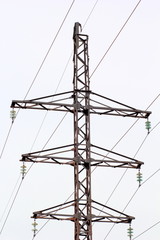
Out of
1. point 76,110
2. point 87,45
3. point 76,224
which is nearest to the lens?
point 76,224

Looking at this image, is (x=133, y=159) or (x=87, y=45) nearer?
(x=133, y=159)

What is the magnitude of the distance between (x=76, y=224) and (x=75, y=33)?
7.79 metres

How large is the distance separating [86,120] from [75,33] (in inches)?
155

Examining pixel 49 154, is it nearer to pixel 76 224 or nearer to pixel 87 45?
pixel 76 224

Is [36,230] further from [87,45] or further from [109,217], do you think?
[87,45]

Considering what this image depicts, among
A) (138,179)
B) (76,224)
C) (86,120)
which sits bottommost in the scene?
(76,224)

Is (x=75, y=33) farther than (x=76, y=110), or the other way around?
(x=75, y=33)

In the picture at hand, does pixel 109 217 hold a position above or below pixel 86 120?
below

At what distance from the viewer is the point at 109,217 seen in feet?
73.5

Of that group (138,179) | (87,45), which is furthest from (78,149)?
(87,45)

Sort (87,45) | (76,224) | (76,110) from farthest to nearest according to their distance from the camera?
(87,45) → (76,110) → (76,224)

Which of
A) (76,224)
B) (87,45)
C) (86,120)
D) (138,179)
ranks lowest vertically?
(76,224)

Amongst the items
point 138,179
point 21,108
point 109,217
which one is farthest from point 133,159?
point 21,108

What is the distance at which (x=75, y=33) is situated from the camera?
2589 centimetres
